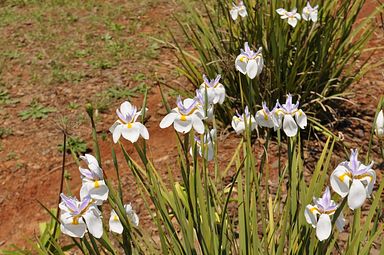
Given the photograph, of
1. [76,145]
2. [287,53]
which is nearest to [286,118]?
[287,53]

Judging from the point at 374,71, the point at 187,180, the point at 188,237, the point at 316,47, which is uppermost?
the point at 187,180

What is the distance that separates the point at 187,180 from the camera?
1579mm

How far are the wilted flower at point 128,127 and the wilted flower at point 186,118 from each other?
0.08 metres

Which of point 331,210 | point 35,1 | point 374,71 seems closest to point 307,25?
point 374,71

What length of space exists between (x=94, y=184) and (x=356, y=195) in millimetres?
615

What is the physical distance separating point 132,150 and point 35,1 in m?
2.61

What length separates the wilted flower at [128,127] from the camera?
1375mm

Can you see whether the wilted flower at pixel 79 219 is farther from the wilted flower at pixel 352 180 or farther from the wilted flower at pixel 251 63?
the wilted flower at pixel 251 63

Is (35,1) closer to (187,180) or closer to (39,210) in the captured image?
(39,210)

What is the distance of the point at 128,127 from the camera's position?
139 centimetres

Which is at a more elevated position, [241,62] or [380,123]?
[241,62]

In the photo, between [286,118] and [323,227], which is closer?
[323,227]

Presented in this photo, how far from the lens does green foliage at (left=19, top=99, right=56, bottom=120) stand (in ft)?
11.7

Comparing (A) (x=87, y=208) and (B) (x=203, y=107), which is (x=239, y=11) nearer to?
(B) (x=203, y=107)
